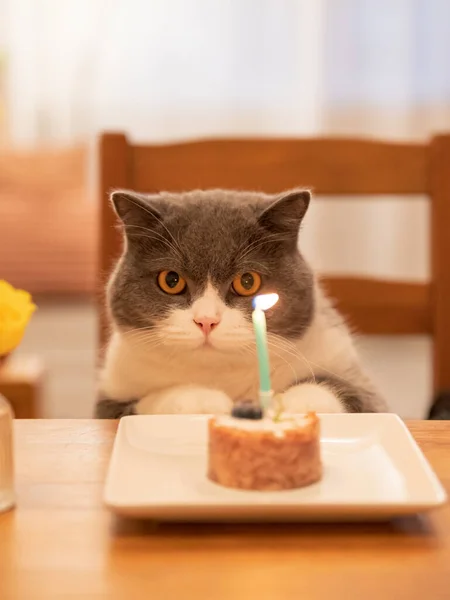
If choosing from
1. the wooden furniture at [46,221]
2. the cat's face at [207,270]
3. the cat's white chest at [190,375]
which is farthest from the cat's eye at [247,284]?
the wooden furniture at [46,221]

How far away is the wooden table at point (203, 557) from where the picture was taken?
56 centimetres

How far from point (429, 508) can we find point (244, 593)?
0.18 metres

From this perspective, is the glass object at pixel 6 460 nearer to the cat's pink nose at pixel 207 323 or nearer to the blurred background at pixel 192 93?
the cat's pink nose at pixel 207 323

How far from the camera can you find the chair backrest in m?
1.65

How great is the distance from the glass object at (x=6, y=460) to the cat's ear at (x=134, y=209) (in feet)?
1.77

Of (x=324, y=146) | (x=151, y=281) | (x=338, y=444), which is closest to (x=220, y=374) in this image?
(x=151, y=281)

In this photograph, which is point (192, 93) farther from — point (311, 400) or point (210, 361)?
point (311, 400)

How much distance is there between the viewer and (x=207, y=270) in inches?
44.9

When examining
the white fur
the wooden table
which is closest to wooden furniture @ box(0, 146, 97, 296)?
the white fur

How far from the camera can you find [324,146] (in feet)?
5.50

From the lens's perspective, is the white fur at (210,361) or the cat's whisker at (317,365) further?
the cat's whisker at (317,365)

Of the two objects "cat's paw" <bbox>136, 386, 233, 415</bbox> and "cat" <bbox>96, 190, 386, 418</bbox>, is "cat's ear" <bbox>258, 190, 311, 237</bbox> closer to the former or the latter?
"cat" <bbox>96, 190, 386, 418</bbox>

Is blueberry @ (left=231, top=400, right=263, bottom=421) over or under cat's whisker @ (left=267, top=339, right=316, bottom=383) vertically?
over

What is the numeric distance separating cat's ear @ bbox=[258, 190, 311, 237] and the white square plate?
0.42m
